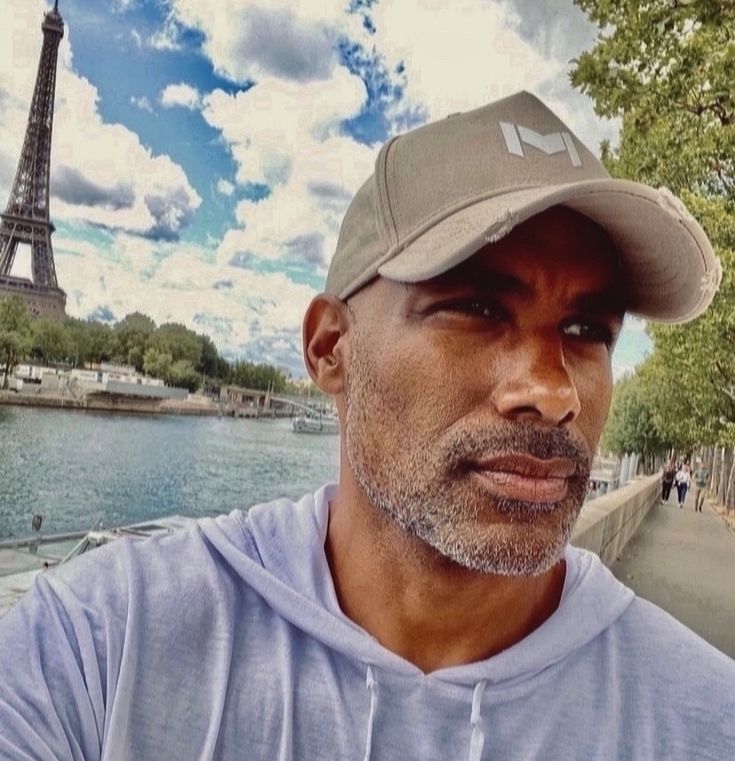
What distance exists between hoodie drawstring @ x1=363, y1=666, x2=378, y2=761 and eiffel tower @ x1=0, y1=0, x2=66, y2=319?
24.5ft

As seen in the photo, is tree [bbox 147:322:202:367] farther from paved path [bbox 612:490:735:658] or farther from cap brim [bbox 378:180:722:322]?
cap brim [bbox 378:180:722:322]

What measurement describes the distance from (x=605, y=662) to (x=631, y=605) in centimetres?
6

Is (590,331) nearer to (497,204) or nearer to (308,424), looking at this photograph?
(497,204)

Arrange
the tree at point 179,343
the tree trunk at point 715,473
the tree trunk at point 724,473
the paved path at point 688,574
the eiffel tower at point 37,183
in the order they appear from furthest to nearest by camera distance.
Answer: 1. the tree trunk at point 715,473
2. the tree trunk at point 724,473
3. the eiffel tower at point 37,183
4. the tree at point 179,343
5. the paved path at point 688,574

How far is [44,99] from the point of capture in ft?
26.3

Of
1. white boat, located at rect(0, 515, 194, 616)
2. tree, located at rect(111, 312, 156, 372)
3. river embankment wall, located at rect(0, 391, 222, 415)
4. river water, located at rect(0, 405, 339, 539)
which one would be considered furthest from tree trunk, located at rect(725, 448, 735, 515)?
white boat, located at rect(0, 515, 194, 616)

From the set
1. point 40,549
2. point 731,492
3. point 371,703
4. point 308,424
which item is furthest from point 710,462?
point 371,703

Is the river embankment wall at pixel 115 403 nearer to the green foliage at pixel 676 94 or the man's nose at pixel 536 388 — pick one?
the green foliage at pixel 676 94

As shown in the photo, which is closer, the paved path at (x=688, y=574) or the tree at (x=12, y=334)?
the tree at (x=12, y=334)

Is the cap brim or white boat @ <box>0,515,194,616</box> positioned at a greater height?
the cap brim

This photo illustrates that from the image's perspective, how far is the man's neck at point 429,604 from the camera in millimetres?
583

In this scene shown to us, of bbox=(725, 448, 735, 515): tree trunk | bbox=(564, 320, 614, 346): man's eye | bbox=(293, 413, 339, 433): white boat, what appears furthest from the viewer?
bbox=(725, 448, 735, 515): tree trunk

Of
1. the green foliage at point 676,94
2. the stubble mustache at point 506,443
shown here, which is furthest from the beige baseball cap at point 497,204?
the green foliage at point 676,94

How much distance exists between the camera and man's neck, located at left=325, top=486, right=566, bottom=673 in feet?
1.91
